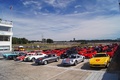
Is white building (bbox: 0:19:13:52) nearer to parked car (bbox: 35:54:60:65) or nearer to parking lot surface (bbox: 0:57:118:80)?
parked car (bbox: 35:54:60:65)

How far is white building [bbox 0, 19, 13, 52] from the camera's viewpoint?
4173 cm

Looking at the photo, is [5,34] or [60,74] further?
[5,34]

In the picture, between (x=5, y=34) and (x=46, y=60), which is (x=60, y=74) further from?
(x=5, y=34)

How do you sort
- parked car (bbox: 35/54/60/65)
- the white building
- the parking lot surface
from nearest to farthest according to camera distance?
the parking lot surface
parked car (bbox: 35/54/60/65)
the white building

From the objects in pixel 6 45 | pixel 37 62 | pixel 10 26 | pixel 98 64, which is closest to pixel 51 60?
pixel 37 62

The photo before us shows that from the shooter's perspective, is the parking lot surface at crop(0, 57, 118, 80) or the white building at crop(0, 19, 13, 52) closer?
the parking lot surface at crop(0, 57, 118, 80)

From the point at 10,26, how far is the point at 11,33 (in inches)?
82.2

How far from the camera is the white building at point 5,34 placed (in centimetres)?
4173

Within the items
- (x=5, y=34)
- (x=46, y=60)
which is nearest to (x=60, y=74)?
(x=46, y=60)

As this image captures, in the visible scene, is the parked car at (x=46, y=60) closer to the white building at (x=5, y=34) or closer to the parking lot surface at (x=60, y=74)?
the parking lot surface at (x=60, y=74)

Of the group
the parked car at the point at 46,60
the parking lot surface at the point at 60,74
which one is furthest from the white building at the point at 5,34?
the parking lot surface at the point at 60,74

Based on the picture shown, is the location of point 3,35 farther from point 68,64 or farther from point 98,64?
point 98,64

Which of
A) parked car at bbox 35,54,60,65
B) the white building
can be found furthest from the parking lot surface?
the white building

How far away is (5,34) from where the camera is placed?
42.7 m
